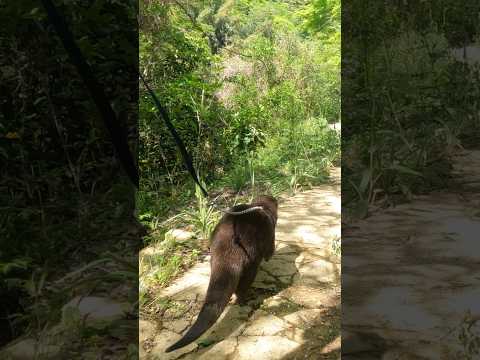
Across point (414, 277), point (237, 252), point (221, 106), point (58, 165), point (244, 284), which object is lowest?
point (414, 277)

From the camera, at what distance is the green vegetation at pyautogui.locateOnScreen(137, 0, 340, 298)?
79.4 inches

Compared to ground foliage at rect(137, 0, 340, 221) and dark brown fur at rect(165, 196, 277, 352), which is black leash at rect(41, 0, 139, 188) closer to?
dark brown fur at rect(165, 196, 277, 352)

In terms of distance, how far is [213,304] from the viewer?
1686 mm

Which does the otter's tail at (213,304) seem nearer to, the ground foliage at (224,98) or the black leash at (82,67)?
the ground foliage at (224,98)

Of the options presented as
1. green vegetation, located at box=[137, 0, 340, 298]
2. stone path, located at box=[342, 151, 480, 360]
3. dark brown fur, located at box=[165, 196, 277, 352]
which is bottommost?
stone path, located at box=[342, 151, 480, 360]

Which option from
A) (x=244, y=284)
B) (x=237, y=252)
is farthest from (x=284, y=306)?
(x=237, y=252)

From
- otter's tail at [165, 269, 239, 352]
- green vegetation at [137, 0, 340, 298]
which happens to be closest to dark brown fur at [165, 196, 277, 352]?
otter's tail at [165, 269, 239, 352]

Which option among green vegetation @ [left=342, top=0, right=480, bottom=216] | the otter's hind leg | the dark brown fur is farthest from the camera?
green vegetation @ [left=342, top=0, right=480, bottom=216]

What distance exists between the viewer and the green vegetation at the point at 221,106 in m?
2.02

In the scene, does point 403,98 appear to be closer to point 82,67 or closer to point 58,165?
point 58,165

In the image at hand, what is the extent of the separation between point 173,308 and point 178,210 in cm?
41

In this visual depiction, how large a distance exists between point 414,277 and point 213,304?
1258mm

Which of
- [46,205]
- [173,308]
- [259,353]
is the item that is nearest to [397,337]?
[259,353]

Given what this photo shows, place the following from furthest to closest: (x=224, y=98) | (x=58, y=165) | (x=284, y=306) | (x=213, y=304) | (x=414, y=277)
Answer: (x=414, y=277)
(x=58, y=165)
(x=224, y=98)
(x=284, y=306)
(x=213, y=304)
